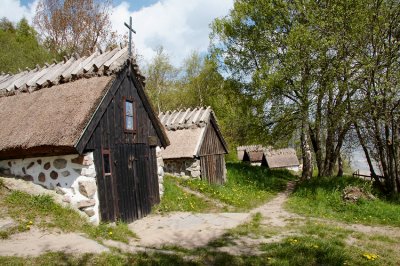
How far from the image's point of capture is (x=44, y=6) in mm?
22922

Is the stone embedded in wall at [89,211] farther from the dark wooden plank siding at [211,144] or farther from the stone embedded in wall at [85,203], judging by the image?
the dark wooden plank siding at [211,144]

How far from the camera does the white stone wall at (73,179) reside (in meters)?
8.51

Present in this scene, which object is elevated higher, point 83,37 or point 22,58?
point 83,37

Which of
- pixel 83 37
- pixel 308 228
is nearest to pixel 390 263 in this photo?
pixel 308 228

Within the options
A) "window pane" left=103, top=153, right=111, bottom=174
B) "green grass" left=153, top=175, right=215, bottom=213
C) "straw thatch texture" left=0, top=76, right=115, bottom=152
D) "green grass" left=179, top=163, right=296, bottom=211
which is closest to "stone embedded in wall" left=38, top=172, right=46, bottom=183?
"straw thatch texture" left=0, top=76, right=115, bottom=152

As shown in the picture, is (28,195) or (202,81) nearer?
(28,195)

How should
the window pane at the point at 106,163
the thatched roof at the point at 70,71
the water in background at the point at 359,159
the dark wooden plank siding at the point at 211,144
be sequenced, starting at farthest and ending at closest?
1. the dark wooden plank siding at the point at 211,144
2. the water in background at the point at 359,159
3. the thatched roof at the point at 70,71
4. the window pane at the point at 106,163

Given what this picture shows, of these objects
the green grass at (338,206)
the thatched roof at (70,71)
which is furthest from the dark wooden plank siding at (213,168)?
the thatched roof at (70,71)

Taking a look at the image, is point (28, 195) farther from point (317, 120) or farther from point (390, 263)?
point (317, 120)

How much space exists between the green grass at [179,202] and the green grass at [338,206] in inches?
138

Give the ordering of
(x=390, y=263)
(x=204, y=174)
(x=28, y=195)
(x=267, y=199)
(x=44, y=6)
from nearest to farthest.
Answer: (x=390, y=263)
(x=28, y=195)
(x=267, y=199)
(x=204, y=174)
(x=44, y=6)

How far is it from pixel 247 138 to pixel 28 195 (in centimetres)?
1493

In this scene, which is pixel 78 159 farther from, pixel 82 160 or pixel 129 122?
pixel 129 122

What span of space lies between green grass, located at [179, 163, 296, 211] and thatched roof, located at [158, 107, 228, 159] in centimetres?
162
